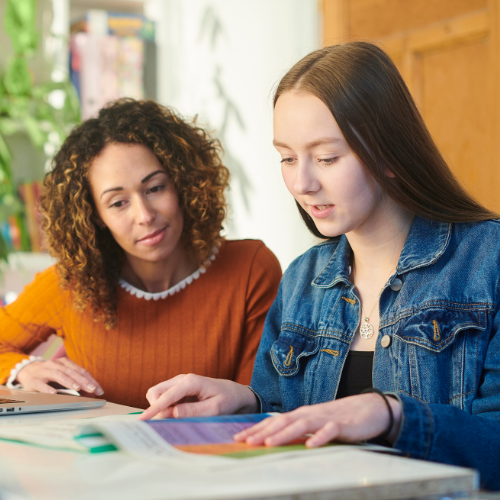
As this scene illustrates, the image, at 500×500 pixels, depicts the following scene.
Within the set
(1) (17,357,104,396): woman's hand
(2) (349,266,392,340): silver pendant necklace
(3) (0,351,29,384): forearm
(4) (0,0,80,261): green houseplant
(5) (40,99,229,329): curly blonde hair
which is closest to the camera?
(2) (349,266,392,340): silver pendant necklace

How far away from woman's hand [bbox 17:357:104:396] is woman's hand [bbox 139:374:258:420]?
1.13 ft

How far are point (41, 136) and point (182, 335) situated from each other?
1.20 metres

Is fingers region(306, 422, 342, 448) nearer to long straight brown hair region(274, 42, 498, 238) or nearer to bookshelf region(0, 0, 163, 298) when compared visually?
long straight brown hair region(274, 42, 498, 238)

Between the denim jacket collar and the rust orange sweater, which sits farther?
the rust orange sweater

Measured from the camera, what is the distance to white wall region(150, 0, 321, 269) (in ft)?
9.32

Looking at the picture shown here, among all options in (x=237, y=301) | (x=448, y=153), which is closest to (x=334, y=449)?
(x=237, y=301)

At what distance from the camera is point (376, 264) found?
1152mm

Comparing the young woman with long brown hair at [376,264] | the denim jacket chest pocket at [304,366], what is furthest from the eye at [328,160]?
the denim jacket chest pocket at [304,366]

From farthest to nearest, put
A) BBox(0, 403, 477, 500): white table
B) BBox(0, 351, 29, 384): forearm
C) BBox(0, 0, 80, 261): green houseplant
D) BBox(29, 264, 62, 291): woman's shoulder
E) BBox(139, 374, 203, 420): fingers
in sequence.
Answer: BBox(0, 0, 80, 261): green houseplant
BBox(29, 264, 62, 291): woman's shoulder
BBox(0, 351, 29, 384): forearm
BBox(139, 374, 203, 420): fingers
BBox(0, 403, 477, 500): white table

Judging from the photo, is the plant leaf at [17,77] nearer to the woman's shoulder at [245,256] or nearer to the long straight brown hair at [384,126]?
the woman's shoulder at [245,256]

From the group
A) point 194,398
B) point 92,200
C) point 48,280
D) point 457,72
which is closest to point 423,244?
point 194,398

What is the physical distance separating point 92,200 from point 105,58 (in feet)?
4.18

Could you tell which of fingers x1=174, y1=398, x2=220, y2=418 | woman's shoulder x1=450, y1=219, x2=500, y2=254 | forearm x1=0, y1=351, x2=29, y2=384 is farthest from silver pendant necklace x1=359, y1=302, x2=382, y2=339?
forearm x1=0, y1=351, x2=29, y2=384

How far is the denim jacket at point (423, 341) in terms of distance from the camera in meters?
0.77
